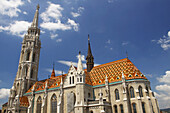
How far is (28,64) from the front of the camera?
190 ft

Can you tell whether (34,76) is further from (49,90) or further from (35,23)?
(35,23)

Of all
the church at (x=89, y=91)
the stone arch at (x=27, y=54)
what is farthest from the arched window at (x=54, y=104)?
the stone arch at (x=27, y=54)

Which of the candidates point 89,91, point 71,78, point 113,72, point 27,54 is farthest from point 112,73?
point 27,54

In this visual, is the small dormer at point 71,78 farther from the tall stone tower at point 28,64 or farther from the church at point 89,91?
the tall stone tower at point 28,64

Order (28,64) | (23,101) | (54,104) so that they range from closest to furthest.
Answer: (54,104) < (23,101) < (28,64)

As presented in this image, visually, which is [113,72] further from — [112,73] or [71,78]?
[71,78]

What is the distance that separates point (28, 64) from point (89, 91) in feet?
98.8

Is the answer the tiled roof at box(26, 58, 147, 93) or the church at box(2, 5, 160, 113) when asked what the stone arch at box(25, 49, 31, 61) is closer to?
the church at box(2, 5, 160, 113)

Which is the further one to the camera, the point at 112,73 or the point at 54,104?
the point at 54,104

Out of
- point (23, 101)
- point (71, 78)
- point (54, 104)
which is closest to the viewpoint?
point (71, 78)

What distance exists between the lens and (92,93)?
4116cm

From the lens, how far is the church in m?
34.9

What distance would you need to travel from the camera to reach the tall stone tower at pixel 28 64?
54375 millimetres

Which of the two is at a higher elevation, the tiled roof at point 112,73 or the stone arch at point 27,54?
the stone arch at point 27,54
